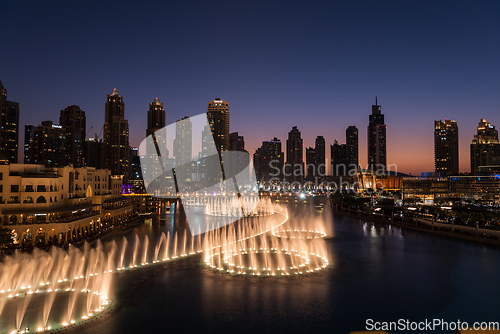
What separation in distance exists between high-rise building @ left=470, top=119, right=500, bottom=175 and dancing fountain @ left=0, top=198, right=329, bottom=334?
14251 centimetres

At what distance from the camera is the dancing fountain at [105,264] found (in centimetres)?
1709

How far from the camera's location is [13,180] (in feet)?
119

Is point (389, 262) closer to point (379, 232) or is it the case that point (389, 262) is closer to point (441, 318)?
point (441, 318)

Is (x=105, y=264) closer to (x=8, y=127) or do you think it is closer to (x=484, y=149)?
(x=8, y=127)

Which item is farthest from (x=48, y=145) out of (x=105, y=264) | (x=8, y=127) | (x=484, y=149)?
(x=484, y=149)

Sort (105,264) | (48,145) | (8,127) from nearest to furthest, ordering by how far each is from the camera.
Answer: (105,264)
(8,127)
(48,145)

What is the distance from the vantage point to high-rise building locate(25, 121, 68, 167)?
137m

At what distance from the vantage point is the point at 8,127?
120625mm

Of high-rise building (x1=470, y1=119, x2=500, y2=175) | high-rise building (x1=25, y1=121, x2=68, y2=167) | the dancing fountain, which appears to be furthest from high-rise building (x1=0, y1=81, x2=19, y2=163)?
high-rise building (x1=470, y1=119, x2=500, y2=175)

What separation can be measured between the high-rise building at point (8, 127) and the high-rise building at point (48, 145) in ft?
40.1

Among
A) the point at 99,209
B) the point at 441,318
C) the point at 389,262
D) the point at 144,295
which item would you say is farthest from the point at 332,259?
the point at 99,209

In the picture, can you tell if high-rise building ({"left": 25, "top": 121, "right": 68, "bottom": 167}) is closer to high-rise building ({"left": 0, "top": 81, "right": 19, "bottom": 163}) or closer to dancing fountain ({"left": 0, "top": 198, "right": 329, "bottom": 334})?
high-rise building ({"left": 0, "top": 81, "right": 19, "bottom": 163})

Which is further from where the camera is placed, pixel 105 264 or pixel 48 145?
pixel 48 145

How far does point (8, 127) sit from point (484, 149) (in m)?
199
